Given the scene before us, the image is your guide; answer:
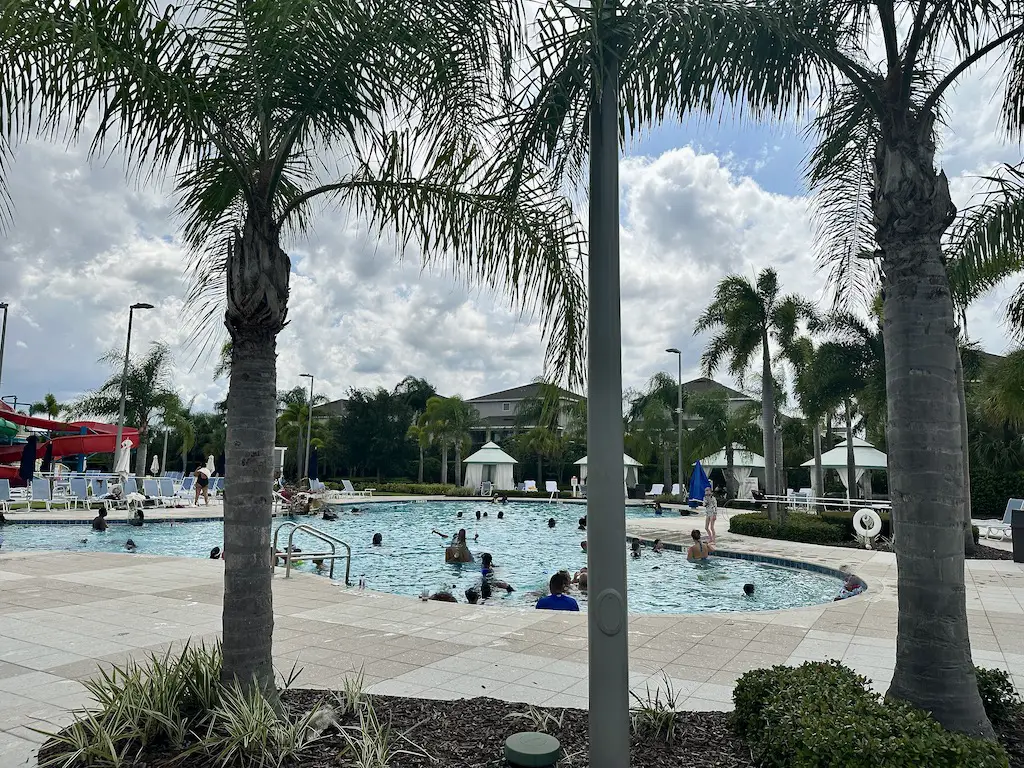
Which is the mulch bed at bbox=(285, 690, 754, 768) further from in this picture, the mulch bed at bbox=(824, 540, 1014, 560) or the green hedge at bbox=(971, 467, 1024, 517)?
the green hedge at bbox=(971, 467, 1024, 517)

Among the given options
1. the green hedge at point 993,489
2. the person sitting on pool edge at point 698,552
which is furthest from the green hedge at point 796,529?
the green hedge at point 993,489

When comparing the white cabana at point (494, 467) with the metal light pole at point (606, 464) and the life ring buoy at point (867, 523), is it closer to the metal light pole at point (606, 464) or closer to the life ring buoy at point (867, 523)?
the life ring buoy at point (867, 523)

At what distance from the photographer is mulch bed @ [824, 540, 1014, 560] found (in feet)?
49.7

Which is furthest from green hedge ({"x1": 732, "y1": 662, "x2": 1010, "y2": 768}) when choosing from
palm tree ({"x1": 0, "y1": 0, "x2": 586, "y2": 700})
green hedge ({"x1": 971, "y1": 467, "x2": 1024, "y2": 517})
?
green hedge ({"x1": 971, "y1": 467, "x2": 1024, "y2": 517})

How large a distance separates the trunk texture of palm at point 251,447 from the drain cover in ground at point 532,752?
5.46ft

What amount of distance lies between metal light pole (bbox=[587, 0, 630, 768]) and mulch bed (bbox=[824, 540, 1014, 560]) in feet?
48.6

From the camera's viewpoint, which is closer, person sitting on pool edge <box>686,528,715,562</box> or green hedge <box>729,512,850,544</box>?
person sitting on pool edge <box>686,528,715,562</box>

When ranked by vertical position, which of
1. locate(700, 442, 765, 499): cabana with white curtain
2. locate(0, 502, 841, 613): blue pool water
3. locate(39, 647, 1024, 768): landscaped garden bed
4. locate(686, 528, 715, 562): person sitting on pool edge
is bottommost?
locate(0, 502, 841, 613): blue pool water

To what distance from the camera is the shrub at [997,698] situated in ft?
14.4

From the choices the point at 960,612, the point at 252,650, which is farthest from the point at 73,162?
the point at 960,612

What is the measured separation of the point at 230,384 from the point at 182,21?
223cm

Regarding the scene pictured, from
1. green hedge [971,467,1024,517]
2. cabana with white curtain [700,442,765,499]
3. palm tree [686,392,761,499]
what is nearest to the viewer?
green hedge [971,467,1024,517]

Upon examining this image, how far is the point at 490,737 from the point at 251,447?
2338 millimetres

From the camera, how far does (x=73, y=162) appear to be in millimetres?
5188
